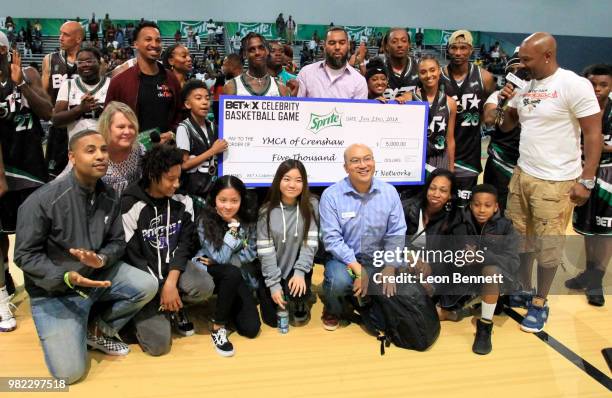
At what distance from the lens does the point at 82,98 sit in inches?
138

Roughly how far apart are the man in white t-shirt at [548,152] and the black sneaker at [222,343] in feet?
6.48

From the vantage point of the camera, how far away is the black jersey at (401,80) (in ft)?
14.0

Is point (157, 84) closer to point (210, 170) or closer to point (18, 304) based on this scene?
point (210, 170)

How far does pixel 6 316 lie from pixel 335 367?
2173 millimetres

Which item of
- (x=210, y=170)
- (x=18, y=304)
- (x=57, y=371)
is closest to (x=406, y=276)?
(x=210, y=170)

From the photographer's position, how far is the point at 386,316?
10.4 feet

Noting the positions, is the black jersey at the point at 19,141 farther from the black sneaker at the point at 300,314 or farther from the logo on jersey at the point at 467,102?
the logo on jersey at the point at 467,102

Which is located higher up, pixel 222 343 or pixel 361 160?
pixel 361 160

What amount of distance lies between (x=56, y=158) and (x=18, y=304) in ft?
4.19

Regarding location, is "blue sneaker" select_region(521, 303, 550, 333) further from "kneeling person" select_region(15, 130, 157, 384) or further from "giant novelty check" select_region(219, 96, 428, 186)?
"kneeling person" select_region(15, 130, 157, 384)

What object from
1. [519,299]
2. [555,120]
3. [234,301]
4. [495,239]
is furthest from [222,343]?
[555,120]

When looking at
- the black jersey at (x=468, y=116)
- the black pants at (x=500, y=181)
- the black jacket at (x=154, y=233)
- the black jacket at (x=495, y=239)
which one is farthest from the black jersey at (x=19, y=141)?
the black pants at (x=500, y=181)

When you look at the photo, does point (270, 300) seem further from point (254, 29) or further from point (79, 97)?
point (254, 29)

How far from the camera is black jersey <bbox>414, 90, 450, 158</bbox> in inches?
156
